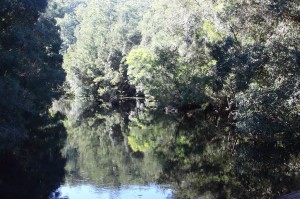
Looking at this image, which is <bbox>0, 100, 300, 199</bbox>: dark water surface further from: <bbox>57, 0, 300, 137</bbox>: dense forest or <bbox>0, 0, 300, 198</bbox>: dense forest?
<bbox>57, 0, 300, 137</bbox>: dense forest

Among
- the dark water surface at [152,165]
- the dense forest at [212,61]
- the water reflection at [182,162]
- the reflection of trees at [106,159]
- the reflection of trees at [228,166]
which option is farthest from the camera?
the dense forest at [212,61]

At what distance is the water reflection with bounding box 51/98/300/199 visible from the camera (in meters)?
17.4

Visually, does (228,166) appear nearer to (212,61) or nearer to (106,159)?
(106,159)

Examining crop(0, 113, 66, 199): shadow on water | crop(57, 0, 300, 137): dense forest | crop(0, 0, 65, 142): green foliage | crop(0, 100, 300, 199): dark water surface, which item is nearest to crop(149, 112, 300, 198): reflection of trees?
crop(0, 100, 300, 199): dark water surface

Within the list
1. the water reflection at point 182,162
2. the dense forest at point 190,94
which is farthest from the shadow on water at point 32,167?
the water reflection at point 182,162

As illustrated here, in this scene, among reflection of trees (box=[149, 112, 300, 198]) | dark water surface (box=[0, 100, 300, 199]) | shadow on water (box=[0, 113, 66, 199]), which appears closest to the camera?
reflection of trees (box=[149, 112, 300, 198])

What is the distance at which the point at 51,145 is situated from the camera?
91.6 feet

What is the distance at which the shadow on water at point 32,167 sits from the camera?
1714cm

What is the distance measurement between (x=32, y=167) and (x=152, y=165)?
6405 mm

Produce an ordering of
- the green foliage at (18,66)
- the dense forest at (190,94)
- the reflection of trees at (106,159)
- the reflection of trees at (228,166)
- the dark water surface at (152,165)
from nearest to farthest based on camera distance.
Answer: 1. the reflection of trees at (228,166)
2. the dark water surface at (152,165)
3. the reflection of trees at (106,159)
4. the green foliage at (18,66)
5. the dense forest at (190,94)

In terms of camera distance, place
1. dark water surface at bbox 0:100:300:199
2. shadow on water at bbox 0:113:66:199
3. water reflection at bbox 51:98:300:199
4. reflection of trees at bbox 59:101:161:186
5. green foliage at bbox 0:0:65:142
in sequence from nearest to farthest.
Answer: shadow on water at bbox 0:113:66:199 < dark water surface at bbox 0:100:300:199 < water reflection at bbox 51:98:300:199 < reflection of trees at bbox 59:101:161:186 < green foliage at bbox 0:0:65:142

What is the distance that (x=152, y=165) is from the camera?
22562 millimetres

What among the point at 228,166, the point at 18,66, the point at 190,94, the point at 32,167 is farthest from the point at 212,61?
the point at 32,167

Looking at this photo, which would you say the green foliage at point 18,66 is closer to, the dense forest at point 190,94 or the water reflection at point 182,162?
the dense forest at point 190,94
